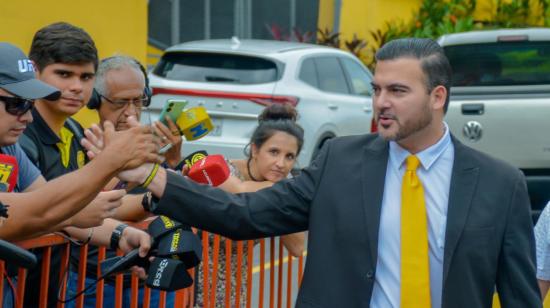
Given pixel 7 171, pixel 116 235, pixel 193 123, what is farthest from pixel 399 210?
pixel 7 171

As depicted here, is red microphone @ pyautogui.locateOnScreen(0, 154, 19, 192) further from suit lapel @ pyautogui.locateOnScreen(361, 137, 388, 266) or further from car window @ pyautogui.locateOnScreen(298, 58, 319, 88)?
car window @ pyautogui.locateOnScreen(298, 58, 319, 88)

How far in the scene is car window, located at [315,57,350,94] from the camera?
43.9 ft

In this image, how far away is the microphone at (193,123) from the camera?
3.63 metres

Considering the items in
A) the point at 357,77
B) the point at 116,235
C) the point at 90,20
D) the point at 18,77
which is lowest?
the point at 357,77

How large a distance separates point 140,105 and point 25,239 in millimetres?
1606

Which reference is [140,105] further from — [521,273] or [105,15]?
[105,15]

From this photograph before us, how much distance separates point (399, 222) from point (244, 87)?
8.31 meters

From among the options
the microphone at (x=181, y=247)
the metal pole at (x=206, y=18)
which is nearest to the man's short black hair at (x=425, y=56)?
the microphone at (x=181, y=247)

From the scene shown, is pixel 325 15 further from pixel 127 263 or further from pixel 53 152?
pixel 127 263

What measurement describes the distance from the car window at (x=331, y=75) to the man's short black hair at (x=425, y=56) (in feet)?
30.2

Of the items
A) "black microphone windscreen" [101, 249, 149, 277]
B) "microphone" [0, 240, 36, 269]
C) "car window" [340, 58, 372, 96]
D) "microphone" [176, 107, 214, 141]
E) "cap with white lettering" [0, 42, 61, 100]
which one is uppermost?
"cap with white lettering" [0, 42, 61, 100]

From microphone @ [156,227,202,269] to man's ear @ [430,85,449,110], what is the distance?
964 millimetres

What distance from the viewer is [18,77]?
12.3 ft

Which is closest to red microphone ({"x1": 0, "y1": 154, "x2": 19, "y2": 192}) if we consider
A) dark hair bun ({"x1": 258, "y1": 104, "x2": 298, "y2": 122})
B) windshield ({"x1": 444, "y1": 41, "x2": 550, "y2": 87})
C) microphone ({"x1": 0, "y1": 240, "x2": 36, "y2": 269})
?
microphone ({"x1": 0, "y1": 240, "x2": 36, "y2": 269})
